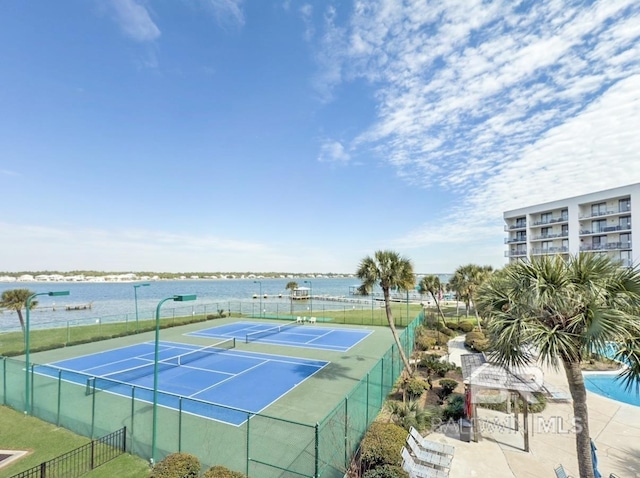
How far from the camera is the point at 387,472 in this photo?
7242 mm

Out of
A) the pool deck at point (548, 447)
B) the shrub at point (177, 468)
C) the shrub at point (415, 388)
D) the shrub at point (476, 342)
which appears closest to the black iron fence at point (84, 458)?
the shrub at point (177, 468)

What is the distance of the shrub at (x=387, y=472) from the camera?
7191 mm

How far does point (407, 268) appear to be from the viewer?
16.1 metres

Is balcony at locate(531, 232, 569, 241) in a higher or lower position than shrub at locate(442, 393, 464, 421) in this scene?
higher

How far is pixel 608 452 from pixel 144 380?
1774 centimetres

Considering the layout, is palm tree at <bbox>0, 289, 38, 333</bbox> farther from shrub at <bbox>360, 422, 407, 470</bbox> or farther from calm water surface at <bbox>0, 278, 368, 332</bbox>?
shrub at <bbox>360, 422, 407, 470</bbox>

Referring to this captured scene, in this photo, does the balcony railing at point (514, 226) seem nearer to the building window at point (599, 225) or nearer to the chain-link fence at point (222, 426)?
the building window at point (599, 225)

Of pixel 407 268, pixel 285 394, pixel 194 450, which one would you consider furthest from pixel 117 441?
pixel 407 268

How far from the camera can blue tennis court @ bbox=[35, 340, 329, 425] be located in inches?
514

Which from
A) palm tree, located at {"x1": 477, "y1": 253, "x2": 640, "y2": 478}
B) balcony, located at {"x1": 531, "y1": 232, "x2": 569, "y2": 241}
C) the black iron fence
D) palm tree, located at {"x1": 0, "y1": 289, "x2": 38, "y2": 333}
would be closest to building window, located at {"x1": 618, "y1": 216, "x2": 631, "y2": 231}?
balcony, located at {"x1": 531, "y1": 232, "x2": 569, "y2": 241}

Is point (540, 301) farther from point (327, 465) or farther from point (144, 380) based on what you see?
point (144, 380)

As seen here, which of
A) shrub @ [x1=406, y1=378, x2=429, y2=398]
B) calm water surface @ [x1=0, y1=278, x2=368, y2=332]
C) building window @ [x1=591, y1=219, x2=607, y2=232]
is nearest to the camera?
shrub @ [x1=406, y1=378, x2=429, y2=398]

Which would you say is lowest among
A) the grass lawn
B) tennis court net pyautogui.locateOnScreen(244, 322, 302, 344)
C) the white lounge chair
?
tennis court net pyautogui.locateOnScreen(244, 322, 302, 344)

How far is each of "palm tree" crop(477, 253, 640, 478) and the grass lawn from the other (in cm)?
949
